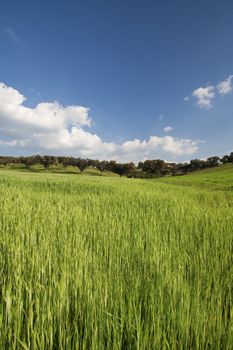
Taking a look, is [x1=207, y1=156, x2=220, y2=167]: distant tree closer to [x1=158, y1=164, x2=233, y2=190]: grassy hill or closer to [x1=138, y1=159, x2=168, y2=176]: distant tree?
[x1=138, y1=159, x2=168, y2=176]: distant tree

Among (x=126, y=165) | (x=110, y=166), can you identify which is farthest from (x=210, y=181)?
(x=110, y=166)

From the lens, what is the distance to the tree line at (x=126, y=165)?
99.9 m

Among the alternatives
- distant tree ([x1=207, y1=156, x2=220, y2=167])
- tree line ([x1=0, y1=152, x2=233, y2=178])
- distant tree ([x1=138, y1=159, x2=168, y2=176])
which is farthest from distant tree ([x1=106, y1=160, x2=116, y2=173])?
distant tree ([x1=207, y1=156, x2=220, y2=167])

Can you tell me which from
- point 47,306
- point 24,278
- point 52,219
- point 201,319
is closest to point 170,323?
point 201,319

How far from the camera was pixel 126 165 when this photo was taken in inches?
4053

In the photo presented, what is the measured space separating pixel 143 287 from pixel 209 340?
0.58 meters

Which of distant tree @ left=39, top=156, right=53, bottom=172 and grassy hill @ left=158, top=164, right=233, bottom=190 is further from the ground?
distant tree @ left=39, top=156, right=53, bottom=172

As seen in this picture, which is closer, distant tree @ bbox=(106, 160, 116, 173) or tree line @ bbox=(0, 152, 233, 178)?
tree line @ bbox=(0, 152, 233, 178)

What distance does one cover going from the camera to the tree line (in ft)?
328

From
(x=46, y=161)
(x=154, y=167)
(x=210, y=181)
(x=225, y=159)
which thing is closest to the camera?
(x=210, y=181)

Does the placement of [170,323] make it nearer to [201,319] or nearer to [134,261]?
[201,319]

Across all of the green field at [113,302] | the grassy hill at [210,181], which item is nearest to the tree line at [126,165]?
the grassy hill at [210,181]

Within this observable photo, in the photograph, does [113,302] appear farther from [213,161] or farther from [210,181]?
[213,161]

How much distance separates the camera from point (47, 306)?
4.39 feet
